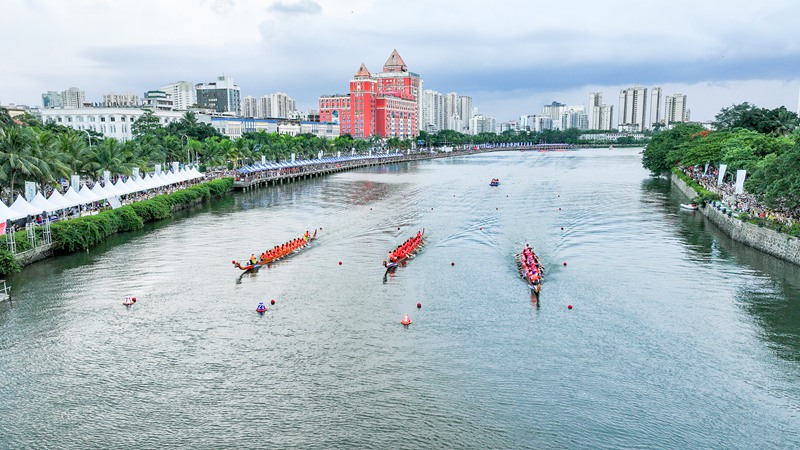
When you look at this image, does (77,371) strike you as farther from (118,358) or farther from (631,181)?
(631,181)

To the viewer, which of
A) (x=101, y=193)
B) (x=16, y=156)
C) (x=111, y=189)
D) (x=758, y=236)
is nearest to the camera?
(x=758, y=236)

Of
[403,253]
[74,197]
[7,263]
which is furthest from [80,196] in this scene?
[403,253]

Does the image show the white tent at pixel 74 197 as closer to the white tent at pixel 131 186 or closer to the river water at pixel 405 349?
the river water at pixel 405 349

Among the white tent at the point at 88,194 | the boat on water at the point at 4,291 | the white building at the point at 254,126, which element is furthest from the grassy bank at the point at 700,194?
the white building at the point at 254,126

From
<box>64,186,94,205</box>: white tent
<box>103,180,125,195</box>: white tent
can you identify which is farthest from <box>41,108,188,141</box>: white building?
<box>64,186,94,205</box>: white tent

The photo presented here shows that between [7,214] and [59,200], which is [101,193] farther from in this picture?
[7,214]

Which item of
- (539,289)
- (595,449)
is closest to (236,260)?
(539,289)
